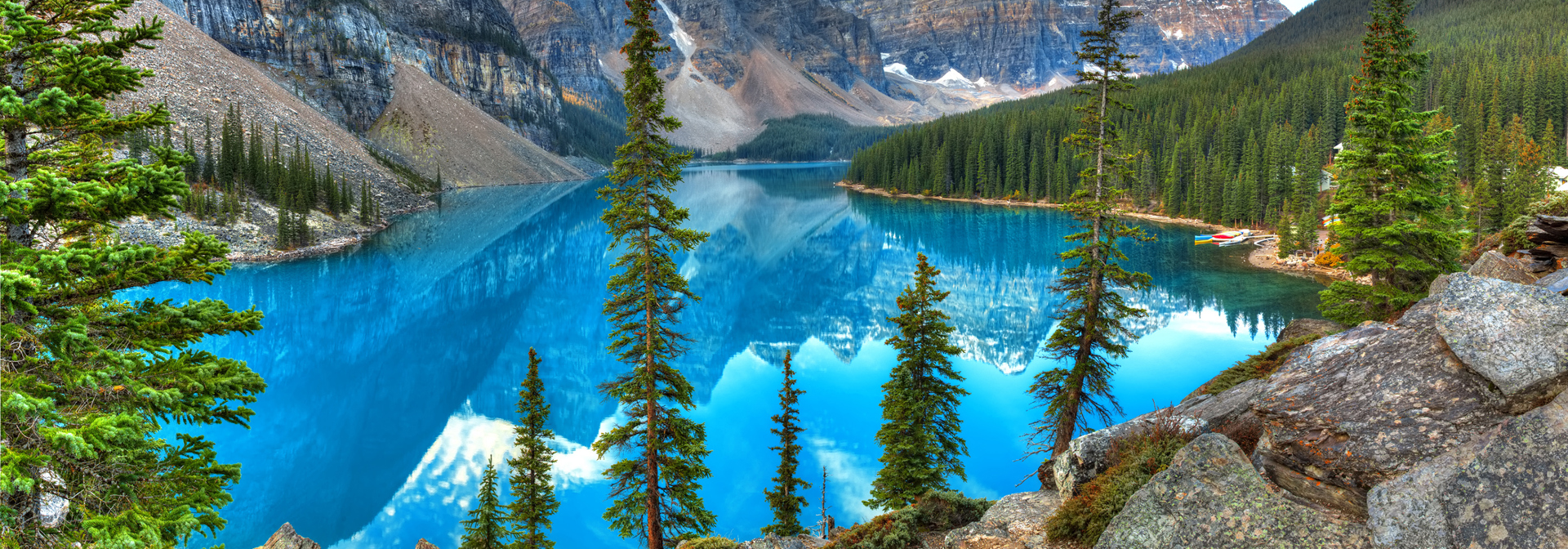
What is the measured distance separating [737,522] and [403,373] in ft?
75.4

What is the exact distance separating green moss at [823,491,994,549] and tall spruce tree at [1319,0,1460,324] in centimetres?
1564

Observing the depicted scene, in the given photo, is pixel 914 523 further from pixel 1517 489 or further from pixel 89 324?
pixel 89 324

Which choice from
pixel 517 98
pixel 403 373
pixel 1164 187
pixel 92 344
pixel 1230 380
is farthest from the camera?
pixel 517 98

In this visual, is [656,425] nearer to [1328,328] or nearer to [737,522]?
[737,522]

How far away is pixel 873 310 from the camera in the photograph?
47.0 meters

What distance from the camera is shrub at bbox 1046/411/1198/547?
28.4 ft

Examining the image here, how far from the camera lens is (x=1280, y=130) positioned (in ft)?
281

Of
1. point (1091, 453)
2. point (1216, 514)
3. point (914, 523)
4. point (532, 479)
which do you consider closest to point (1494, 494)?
point (1216, 514)

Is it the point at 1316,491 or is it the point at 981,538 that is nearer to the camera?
the point at 1316,491

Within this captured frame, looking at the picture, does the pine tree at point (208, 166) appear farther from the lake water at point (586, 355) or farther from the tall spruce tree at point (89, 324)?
the tall spruce tree at point (89, 324)

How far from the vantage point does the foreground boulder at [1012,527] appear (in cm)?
964

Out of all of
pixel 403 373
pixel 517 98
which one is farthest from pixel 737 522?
pixel 517 98

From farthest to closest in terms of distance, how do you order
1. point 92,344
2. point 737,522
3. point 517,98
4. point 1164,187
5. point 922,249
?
point 517,98, point 1164,187, point 922,249, point 737,522, point 92,344

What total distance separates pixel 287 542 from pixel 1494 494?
15731 millimetres
